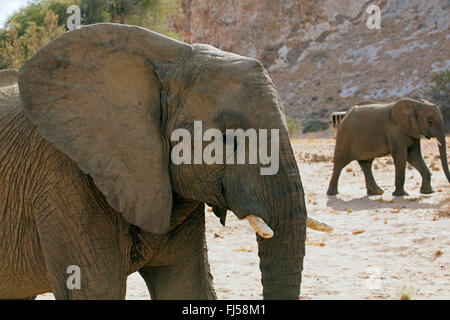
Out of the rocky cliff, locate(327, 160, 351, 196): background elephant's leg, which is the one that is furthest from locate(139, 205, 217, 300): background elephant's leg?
the rocky cliff

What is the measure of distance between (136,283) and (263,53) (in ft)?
123

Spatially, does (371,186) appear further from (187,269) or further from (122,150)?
(122,150)

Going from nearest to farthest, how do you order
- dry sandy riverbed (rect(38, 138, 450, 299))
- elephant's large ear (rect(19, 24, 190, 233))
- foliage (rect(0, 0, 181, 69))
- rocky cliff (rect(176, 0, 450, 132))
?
elephant's large ear (rect(19, 24, 190, 233)) < dry sandy riverbed (rect(38, 138, 450, 299)) < foliage (rect(0, 0, 181, 69)) < rocky cliff (rect(176, 0, 450, 132))

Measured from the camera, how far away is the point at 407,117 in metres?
11.2

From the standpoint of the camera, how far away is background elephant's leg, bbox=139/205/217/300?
11.4ft

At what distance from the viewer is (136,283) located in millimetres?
5414

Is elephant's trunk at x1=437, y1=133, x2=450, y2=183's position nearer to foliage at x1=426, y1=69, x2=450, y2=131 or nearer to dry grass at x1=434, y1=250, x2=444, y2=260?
dry grass at x1=434, y1=250, x2=444, y2=260

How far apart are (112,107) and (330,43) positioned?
38.2 meters

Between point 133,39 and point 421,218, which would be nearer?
point 133,39

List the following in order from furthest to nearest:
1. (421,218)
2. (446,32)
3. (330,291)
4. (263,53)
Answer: (263,53) → (446,32) → (421,218) → (330,291)

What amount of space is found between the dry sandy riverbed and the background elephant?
0.56 meters
